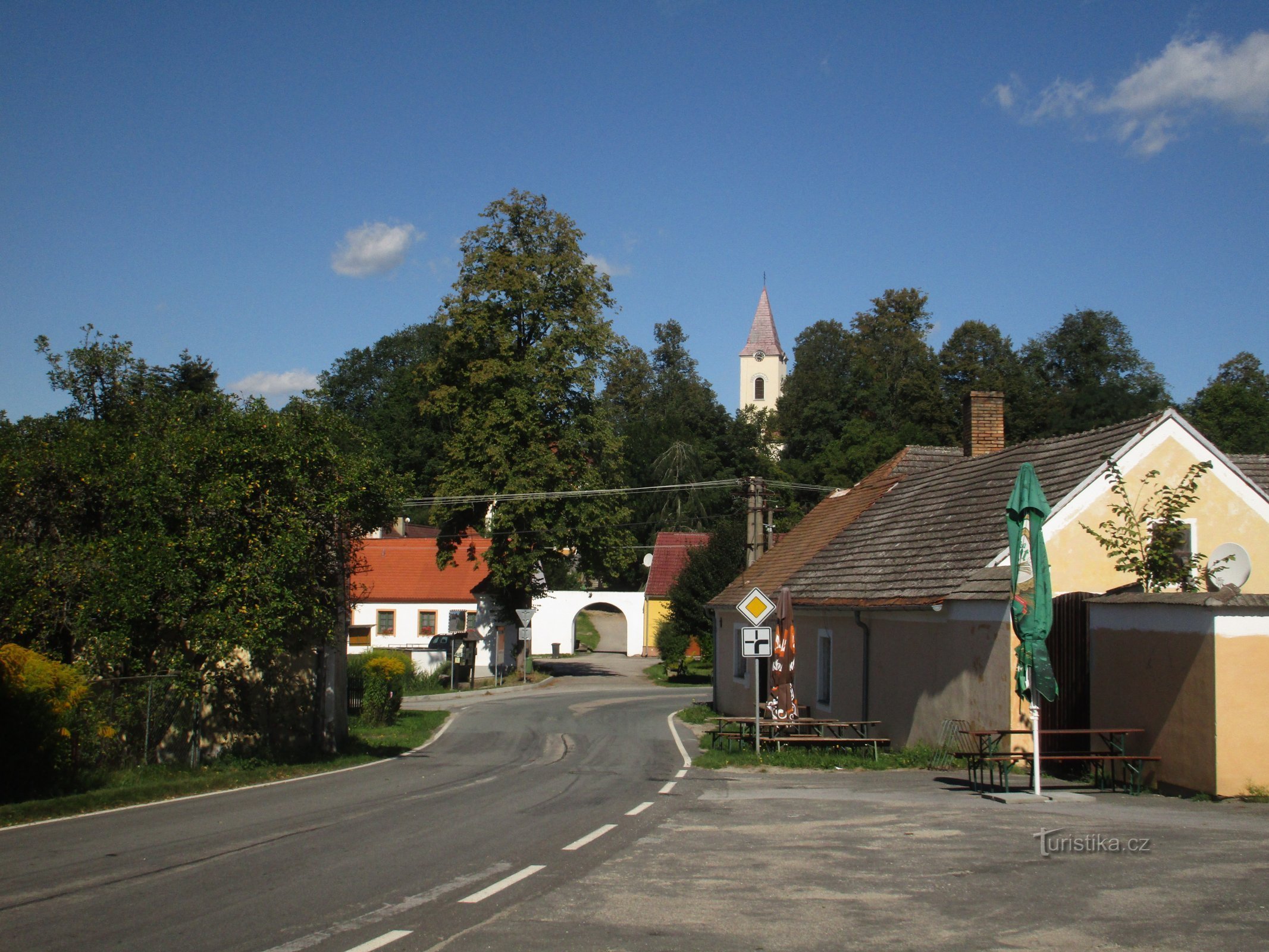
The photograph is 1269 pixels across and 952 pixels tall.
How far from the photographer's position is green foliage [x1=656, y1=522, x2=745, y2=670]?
45.1 m

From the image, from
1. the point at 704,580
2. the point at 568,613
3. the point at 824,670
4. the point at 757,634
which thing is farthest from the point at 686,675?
the point at 757,634

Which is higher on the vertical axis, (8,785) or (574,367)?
(574,367)

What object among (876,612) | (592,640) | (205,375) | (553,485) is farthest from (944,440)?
(876,612)

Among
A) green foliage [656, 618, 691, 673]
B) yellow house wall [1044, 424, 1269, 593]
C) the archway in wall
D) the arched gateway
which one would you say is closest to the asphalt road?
yellow house wall [1044, 424, 1269, 593]

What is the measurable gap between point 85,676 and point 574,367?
3126cm

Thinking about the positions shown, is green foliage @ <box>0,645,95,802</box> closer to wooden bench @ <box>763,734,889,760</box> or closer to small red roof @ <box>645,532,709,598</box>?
wooden bench @ <box>763,734,889,760</box>

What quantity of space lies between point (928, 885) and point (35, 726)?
1103cm

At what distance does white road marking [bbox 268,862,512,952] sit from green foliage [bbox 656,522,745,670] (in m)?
36.2

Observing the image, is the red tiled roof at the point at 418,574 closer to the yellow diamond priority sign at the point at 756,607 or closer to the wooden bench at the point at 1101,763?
the yellow diamond priority sign at the point at 756,607

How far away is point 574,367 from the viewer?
4506cm

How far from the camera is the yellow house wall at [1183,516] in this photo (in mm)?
16891

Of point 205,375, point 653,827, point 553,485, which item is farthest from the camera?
point 205,375

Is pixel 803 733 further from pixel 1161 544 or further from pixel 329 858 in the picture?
pixel 329 858

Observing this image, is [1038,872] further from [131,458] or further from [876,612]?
[131,458]
